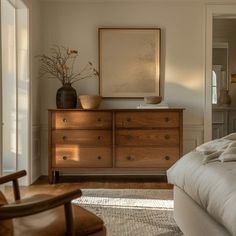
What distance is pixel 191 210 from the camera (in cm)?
205

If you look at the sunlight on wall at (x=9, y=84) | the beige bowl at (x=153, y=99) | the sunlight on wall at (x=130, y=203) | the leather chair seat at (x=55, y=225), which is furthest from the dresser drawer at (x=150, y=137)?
the leather chair seat at (x=55, y=225)

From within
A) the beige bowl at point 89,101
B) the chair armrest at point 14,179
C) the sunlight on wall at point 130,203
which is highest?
the beige bowl at point 89,101

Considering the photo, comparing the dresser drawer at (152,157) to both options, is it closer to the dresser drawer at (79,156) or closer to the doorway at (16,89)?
the dresser drawer at (79,156)

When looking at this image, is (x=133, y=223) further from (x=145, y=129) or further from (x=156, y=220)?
(x=145, y=129)

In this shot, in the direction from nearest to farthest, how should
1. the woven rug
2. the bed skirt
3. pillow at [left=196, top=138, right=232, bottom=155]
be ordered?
the bed skirt < pillow at [left=196, top=138, right=232, bottom=155] < the woven rug

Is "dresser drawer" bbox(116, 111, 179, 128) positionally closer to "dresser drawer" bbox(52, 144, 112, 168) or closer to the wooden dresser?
the wooden dresser

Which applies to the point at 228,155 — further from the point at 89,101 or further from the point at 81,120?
the point at 89,101

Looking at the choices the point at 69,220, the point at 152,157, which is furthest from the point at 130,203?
the point at 69,220

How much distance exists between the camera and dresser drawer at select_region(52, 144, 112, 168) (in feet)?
13.3

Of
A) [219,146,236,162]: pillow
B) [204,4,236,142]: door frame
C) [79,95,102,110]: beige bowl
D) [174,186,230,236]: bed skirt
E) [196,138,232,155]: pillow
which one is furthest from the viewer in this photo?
[204,4,236,142]: door frame

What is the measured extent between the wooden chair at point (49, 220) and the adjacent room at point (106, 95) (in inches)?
49.2

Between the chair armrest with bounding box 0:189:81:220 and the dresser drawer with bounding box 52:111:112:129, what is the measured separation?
2669mm

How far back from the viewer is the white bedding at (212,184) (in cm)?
137

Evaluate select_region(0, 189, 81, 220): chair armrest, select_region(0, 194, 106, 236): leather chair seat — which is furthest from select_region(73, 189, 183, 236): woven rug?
select_region(0, 189, 81, 220): chair armrest
